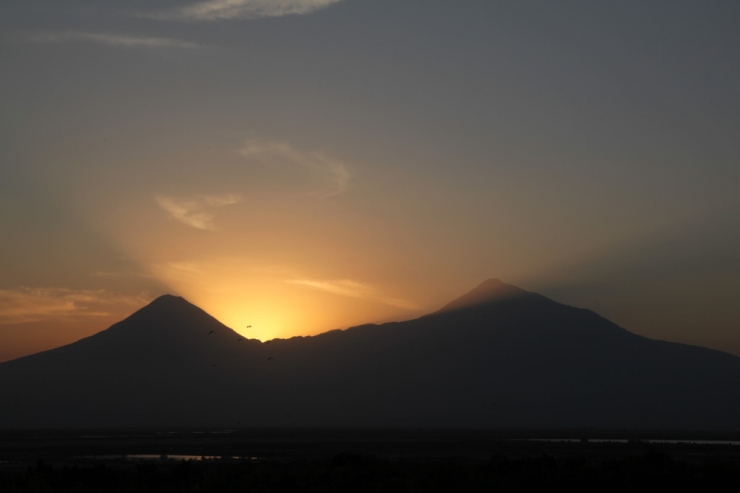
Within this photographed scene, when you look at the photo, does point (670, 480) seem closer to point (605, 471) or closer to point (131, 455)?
point (605, 471)

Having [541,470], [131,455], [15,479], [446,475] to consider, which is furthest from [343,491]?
[131,455]

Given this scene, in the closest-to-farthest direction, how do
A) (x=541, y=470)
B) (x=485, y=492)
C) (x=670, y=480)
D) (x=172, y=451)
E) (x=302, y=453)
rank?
(x=485, y=492) → (x=670, y=480) → (x=541, y=470) → (x=302, y=453) → (x=172, y=451)

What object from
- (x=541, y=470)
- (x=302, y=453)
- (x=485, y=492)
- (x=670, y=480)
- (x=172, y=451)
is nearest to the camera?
(x=485, y=492)

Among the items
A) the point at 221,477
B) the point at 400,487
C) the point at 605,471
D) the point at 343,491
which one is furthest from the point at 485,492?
the point at 221,477

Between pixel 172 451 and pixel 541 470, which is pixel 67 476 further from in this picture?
pixel 172 451

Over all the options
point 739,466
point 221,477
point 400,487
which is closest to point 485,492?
point 400,487

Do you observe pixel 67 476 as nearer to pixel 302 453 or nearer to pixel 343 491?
pixel 343 491

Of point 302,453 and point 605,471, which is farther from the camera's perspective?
point 302,453

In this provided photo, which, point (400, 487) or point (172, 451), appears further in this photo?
point (172, 451)
